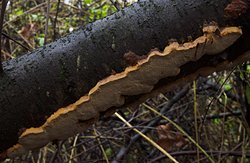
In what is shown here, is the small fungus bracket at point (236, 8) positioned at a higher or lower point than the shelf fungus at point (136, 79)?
higher

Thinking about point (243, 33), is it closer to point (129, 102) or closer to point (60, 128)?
point (129, 102)

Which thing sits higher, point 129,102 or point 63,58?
point 63,58

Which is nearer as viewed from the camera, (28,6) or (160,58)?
(160,58)

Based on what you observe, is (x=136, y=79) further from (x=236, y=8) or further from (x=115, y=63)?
(x=236, y=8)

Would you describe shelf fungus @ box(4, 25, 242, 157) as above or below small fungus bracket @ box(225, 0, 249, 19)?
below

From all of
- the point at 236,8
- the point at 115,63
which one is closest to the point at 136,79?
the point at 115,63

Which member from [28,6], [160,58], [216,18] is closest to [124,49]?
[160,58]
